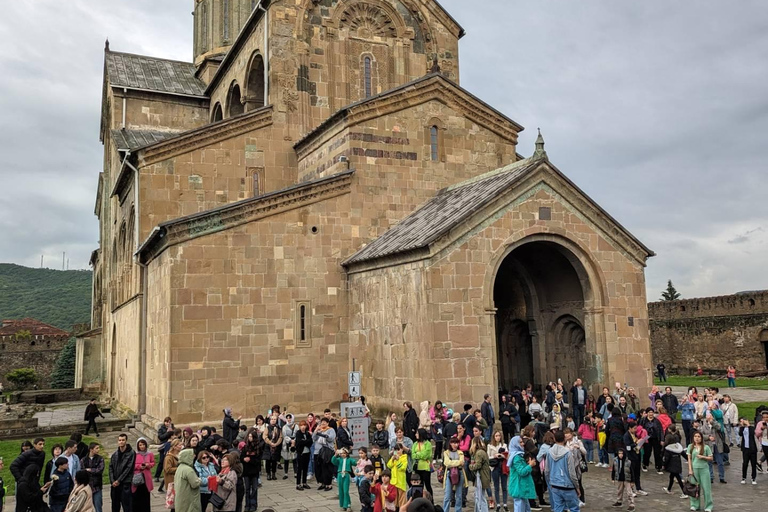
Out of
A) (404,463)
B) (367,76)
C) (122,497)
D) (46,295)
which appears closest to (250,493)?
(122,497)

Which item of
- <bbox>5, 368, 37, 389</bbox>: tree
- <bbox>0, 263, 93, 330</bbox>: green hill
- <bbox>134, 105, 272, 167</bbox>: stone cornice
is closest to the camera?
<bbox>134, 105, 272, 167</bbox>: stone cornice

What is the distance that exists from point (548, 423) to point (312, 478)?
4883 mm

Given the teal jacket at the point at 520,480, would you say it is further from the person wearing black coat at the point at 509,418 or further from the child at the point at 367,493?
the person wearing black coat at the point at 509,418

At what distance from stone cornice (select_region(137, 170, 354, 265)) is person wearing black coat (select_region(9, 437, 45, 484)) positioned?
7542mm

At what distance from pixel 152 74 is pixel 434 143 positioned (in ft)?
57.2

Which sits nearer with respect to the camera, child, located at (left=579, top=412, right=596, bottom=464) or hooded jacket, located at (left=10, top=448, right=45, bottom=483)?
hooded jacket, located at (left=10, top=448, right=45, bottom=483)

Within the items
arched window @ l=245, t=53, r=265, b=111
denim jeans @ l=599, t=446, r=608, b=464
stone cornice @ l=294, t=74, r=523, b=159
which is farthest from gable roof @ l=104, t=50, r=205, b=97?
denim jeans @ l=599, t=446, r=608, b=464

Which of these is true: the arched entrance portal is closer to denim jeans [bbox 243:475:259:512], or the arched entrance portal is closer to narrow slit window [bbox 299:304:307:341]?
narrow slit window [bbox 299:304:307:341]

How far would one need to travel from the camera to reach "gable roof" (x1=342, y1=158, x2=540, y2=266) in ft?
48.3

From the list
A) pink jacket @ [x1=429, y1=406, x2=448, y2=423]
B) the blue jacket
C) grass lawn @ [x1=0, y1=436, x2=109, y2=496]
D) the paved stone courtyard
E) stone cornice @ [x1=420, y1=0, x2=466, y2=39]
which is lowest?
the paved stone courtyard

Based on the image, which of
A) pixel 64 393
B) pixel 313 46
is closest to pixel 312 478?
pixel 313 46

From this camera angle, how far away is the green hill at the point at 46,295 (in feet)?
285

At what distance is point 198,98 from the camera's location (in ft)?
Result: 93.1

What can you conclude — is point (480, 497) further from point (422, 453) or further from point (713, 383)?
point (713, 383)
